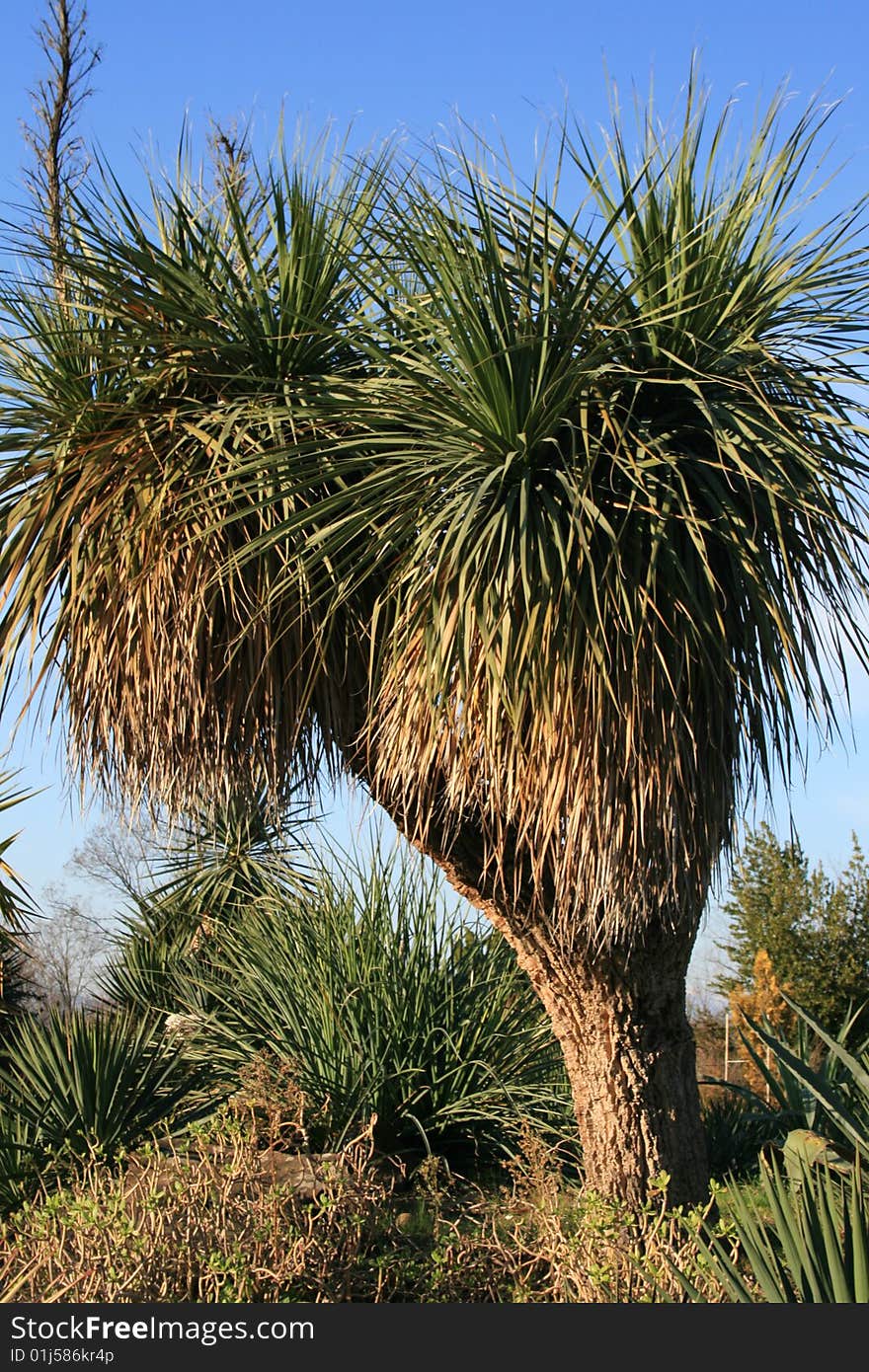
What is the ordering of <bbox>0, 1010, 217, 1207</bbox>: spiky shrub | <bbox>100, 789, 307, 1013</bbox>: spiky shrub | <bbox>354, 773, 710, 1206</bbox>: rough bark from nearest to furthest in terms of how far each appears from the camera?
<bbox>354, 773, 710, 1206</bbox>: rough bark
<bbox>0, 1010, 217, 1207</bbox>: spiky shrub
<bbox>100, 789, 307, 1013</bbox>: spiky shrub

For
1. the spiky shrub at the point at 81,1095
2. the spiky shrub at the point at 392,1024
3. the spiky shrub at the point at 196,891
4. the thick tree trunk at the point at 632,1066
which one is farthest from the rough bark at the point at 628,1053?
the spiky shrub at the point at 196,891

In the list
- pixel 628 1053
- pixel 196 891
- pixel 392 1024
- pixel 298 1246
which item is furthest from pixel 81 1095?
pixel 196 891

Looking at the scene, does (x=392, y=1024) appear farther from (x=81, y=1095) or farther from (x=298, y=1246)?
(x=298, y=1246)

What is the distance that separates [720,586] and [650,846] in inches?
43.3

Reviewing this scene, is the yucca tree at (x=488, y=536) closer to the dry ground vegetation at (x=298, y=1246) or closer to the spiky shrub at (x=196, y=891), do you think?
the dry ground vegetation at (x=298, y=1246)

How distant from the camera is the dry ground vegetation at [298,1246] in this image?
13.2ft

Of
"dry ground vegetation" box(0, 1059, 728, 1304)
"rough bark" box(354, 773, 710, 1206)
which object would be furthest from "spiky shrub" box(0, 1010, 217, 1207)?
"rough bark" box(354, 773, 710, 1206)

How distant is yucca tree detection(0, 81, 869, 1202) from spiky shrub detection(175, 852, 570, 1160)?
1920 mm

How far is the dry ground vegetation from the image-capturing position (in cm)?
403

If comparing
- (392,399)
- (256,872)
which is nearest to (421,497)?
(392,399)

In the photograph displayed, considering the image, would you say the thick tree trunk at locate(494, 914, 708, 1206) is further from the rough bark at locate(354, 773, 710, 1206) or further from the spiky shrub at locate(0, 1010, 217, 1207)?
the spiky shrub at locate(0, 1010, 217, 1207)

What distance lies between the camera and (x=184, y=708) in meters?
5.66

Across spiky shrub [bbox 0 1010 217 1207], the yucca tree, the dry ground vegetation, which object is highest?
the yucca tree

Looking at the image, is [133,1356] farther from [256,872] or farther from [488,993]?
[256,872]
